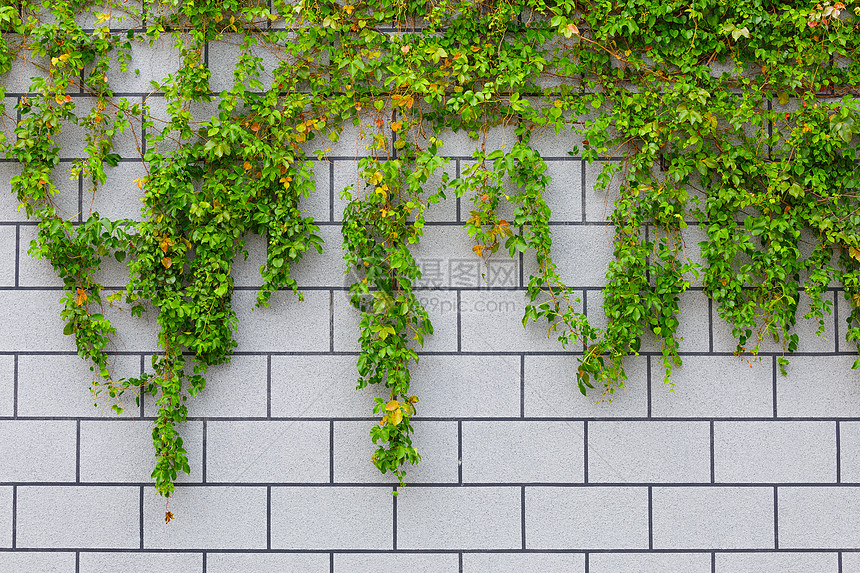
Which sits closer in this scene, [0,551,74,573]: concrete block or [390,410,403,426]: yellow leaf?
[390,410,403,426]: yellow leaf

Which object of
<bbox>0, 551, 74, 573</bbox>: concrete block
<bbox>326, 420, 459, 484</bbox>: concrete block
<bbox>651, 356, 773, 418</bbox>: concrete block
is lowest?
<bbox>0, 551, 74, 573</bbox>: concrete block

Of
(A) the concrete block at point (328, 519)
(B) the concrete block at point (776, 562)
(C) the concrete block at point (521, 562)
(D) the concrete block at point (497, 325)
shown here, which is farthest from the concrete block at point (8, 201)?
(B) the concrete block at point (776, 562)

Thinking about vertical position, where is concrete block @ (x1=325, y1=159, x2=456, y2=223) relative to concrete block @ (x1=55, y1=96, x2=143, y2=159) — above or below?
below

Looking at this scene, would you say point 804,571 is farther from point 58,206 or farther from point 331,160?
point 58,206

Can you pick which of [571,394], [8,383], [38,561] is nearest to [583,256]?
[571,394]

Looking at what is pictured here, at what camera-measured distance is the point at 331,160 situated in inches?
94.5

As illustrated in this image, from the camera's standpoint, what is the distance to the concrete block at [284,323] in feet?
7.86

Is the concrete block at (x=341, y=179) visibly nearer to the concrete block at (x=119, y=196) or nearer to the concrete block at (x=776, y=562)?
the concrete block at (x=119, y=196)

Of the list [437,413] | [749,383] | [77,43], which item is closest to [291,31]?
[77,43]

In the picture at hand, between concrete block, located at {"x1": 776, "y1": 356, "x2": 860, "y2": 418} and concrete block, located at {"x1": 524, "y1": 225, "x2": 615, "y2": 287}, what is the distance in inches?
35.2

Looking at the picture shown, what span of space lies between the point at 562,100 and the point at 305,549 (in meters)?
2.20

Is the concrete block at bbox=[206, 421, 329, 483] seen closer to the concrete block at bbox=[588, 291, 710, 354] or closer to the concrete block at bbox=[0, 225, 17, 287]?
the concrete block at bbox=[0, 225, 17, 287]

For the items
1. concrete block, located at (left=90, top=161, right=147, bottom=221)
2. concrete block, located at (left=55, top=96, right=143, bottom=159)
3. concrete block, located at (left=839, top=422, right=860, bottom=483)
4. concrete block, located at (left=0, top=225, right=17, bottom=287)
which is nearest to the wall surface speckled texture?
concrete block, located at (left=839, top=422, right=860, bottom=483)

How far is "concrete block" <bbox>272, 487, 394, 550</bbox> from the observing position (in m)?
2.36
